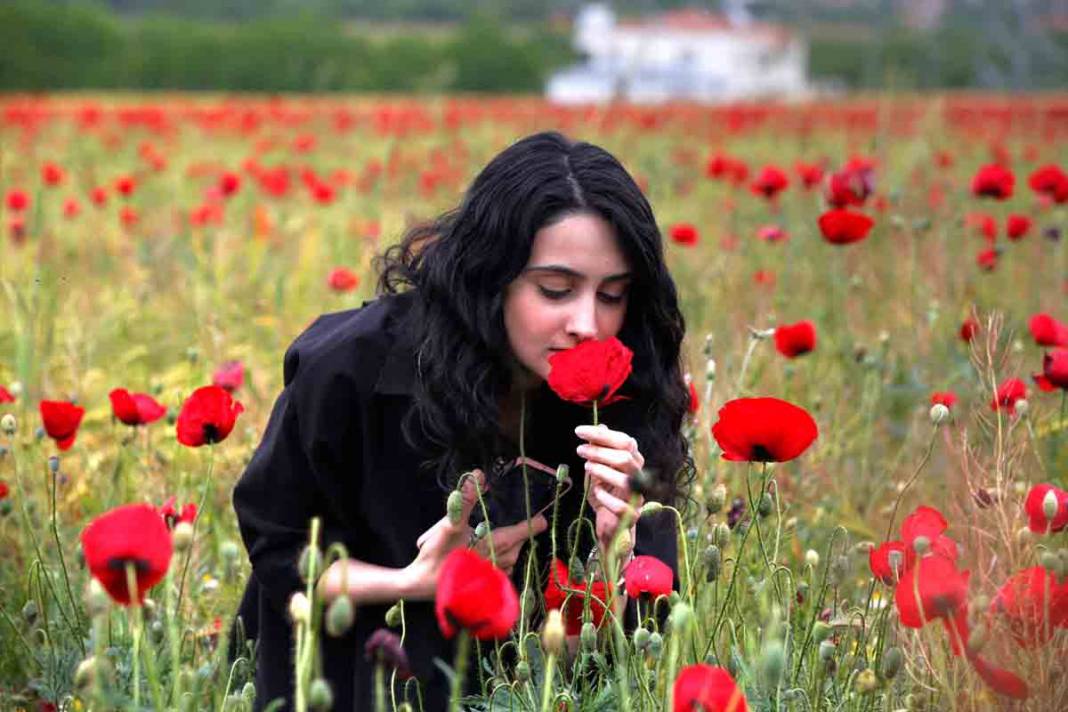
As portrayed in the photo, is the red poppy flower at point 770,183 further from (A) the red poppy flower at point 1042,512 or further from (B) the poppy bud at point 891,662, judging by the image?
(B) the poppy bud at point 891,662

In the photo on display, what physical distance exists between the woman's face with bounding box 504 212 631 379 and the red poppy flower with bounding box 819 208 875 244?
3.63 ft

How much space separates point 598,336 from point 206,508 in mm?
964

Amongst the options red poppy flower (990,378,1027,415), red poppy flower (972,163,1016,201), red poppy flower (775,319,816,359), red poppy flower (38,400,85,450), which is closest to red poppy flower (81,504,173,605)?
red poppy flower (38,400,85,450)

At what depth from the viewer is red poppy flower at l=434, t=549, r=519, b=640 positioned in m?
1.23

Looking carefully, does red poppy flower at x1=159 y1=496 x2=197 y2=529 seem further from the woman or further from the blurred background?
the blurred background

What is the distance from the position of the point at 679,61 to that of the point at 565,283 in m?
12.8

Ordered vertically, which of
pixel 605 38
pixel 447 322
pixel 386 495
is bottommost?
pixel 386 495

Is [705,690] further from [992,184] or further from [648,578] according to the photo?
[992,184]

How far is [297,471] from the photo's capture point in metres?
2.07

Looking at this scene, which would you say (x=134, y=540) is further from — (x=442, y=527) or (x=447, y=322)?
(x=447, y=322)

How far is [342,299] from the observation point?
3980 mm

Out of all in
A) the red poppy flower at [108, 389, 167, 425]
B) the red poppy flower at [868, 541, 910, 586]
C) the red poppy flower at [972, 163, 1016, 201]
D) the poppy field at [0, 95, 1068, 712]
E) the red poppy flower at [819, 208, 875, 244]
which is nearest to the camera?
the poppy field at [0, 95, 1068, 712]

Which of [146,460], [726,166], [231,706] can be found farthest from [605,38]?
[231,706]

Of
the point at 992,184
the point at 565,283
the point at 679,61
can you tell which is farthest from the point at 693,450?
the point at 679,61
